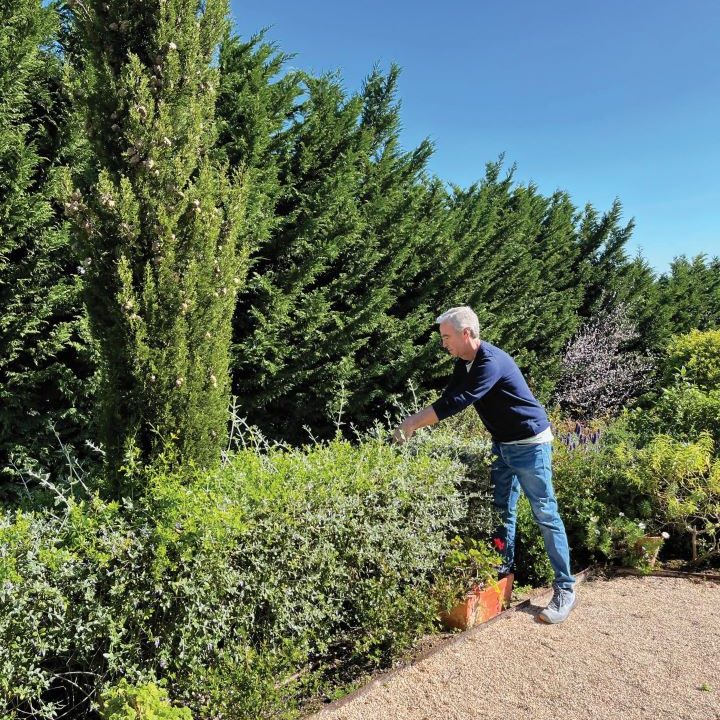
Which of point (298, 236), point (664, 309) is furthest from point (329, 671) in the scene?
point (664, 309)

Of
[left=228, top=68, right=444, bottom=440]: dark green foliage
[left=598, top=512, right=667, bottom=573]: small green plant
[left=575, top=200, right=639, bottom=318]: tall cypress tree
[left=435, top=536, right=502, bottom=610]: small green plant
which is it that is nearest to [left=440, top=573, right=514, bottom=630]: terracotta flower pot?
[left=435, top=536, right=502, bottom=610]: small green plant

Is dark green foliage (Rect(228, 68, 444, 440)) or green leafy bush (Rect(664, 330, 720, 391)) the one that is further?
green leafy bush (Rect(664, 330, 720, 391))


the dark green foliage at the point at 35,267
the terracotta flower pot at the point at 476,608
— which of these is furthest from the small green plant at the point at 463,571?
the dark green foliage at the point at 35,267

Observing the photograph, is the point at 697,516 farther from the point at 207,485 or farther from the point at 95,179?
the point at 95,179

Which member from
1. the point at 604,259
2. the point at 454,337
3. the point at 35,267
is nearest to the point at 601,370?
the point at 604,259

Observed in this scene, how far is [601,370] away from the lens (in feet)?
39.1

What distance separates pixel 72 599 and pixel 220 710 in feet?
2.51

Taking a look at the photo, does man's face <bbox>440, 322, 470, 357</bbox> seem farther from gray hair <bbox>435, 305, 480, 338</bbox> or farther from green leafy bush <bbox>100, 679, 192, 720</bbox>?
green leafy bush <bbox>100, 679, 192, 720</bbox>

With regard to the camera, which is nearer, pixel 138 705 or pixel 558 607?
pixel 138 705

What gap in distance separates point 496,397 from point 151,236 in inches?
92.3

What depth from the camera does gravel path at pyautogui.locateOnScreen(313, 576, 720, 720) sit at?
110 inches

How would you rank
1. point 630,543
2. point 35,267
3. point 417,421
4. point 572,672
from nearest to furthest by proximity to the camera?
point 572,672 → point 417,421 → point 35,267 → point 630,543

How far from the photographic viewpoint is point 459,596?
11.5 feet

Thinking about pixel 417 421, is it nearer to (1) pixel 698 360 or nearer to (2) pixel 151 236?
(2) pixel 151 236
